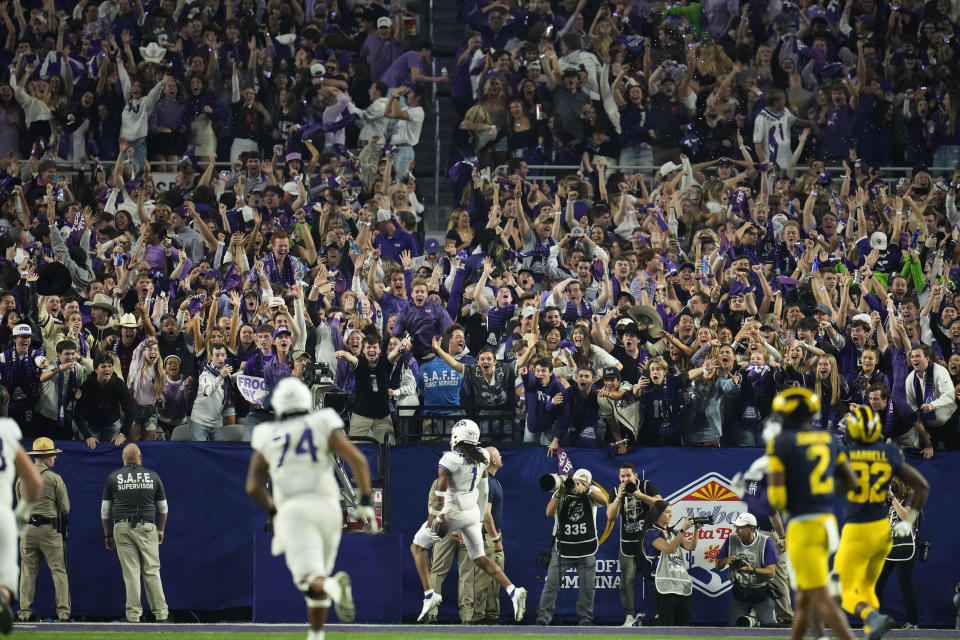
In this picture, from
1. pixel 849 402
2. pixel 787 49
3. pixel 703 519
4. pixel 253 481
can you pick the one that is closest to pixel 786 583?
pixel 703 519

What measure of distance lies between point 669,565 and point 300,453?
21.7 ft

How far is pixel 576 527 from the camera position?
15.2m

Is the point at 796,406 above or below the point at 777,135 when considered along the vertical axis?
below

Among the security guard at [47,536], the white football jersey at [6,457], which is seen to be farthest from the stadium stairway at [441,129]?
the white football jersey at [6,457]

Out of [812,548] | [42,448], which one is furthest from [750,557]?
[42,448]

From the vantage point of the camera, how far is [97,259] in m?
18.2

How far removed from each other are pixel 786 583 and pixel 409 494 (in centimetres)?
434

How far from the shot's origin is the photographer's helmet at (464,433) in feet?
46.6

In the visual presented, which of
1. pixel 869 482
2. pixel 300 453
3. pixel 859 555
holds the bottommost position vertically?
pixel 859 555

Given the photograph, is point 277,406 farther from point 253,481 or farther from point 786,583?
point 786,583

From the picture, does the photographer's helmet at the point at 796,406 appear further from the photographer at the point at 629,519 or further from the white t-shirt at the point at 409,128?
the white t-shirt at the point at 409,128

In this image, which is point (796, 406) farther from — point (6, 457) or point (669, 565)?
point (669, 565)

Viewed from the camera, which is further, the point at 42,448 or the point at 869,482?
the point at 42,448

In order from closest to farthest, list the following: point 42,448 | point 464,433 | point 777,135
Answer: point 464,433 < point 42,448 < point 777,135
